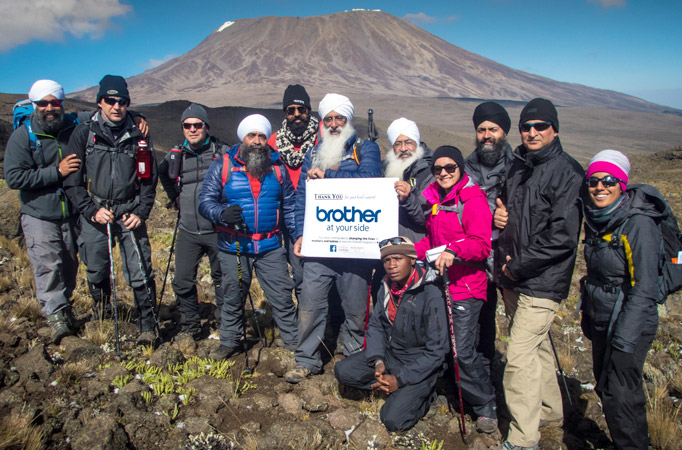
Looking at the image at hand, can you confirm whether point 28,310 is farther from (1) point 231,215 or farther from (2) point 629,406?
(2) point 629,406

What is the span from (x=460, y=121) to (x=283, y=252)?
67.1 metres

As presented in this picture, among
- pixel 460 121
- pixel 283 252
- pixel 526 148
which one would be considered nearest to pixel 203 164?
pixel 283 252

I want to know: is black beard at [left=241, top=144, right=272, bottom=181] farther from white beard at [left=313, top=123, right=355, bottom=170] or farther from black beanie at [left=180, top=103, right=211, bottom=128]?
black beanie at [left=180, top=103, right=211, bottom=128]

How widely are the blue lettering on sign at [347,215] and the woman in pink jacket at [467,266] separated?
62cm

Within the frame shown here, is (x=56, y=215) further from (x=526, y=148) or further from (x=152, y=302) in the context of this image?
(x=526, y=148)

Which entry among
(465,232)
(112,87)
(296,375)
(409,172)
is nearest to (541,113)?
(465,232)

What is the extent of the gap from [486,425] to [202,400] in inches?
93.7

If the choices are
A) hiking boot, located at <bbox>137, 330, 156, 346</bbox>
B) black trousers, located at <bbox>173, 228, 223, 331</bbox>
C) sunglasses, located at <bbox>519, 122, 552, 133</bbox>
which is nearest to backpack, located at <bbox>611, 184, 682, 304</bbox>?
sunglasses, located at <bbox>519, 122, 552, 133</bbox>

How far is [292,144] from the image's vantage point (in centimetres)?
482

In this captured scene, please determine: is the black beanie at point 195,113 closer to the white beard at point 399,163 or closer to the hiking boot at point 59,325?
the white beard at point 399,163

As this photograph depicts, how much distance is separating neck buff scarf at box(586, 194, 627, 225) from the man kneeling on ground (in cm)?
128

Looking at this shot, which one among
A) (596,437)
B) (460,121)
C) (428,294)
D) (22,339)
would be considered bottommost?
(596,437)

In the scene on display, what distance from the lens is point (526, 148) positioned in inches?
139

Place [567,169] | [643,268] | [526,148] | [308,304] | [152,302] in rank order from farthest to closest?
[152,302] < [308,304] < [526,148] < [567,169] < [643,268]
